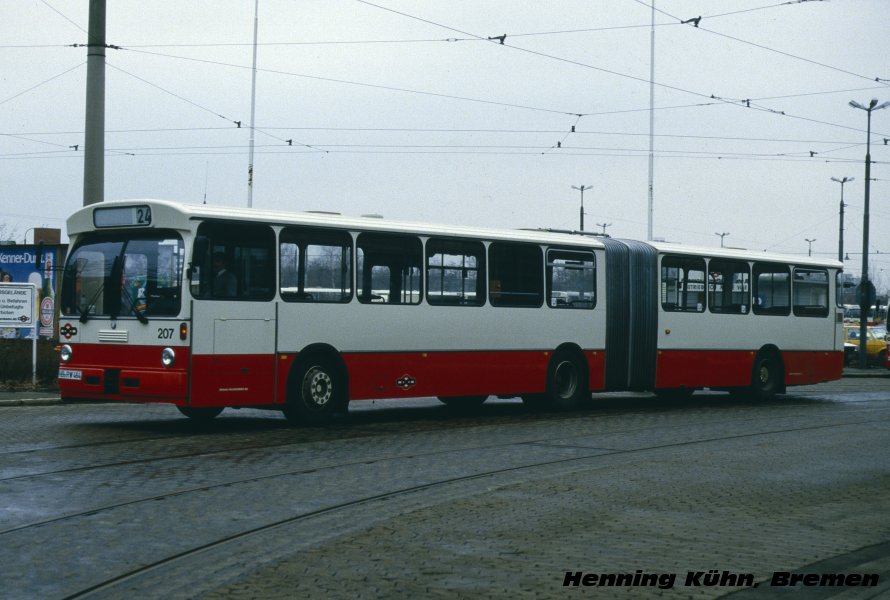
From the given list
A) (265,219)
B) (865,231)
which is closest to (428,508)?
(265,219)

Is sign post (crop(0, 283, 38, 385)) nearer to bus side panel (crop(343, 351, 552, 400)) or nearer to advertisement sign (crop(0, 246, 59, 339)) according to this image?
advertisement sign (crop(0, 246, 59, 339))

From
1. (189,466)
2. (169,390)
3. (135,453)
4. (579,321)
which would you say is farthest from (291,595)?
(579,321)

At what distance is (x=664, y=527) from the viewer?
9.02 meters

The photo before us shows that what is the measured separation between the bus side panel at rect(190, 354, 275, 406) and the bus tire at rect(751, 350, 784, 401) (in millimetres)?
12025

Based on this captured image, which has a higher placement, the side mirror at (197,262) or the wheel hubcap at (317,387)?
the side mirror at (197,262)

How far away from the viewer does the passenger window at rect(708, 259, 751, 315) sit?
23.5 m

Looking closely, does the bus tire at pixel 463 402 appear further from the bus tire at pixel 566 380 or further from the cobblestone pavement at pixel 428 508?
the cobblestone pavement at pixel 428 508

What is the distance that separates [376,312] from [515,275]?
10.9ft

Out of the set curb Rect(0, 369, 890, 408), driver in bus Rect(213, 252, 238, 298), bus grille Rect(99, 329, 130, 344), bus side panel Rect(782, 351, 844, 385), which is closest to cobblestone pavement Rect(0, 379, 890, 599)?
→ bus grille Rect(99, 329, 130, 344)

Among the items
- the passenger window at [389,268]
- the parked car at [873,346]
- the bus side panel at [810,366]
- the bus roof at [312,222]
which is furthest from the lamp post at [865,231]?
the passenger window at [389,268]

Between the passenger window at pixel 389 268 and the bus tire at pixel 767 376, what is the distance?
30.3 ft

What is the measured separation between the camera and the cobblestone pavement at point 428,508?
7.20 meters

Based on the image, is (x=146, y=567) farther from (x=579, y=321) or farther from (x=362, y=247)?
(x=579, y=321)

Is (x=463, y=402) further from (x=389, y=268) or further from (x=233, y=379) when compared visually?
(x=233, y=379)
